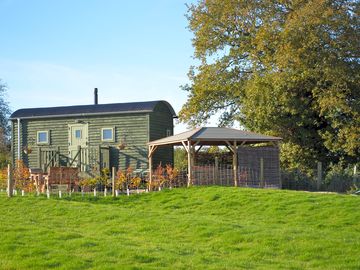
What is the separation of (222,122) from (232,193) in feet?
44.6

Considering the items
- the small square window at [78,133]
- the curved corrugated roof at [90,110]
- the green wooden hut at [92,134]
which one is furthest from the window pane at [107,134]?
the small square window at [78,133]

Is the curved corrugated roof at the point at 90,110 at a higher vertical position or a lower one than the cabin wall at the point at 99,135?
higher

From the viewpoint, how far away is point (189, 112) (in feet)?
106

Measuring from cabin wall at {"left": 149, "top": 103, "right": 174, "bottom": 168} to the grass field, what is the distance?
26.7ft

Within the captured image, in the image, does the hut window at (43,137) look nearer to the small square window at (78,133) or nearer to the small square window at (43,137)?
the small square window at (43,137)

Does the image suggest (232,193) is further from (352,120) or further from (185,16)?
(185,16)

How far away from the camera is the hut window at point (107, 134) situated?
29.1 m

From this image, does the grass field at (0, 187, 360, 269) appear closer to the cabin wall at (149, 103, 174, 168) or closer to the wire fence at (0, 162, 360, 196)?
the wire fence at (0, 162, 360, 196)

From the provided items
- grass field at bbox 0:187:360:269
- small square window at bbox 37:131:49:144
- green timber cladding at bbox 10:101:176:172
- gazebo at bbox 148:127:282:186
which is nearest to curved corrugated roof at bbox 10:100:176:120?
green timber cladding at bbox 10:101:176:172

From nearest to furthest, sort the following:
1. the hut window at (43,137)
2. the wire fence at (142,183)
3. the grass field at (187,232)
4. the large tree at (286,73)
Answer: the grass field at (187,232)
the wire fence at (142,183)
the large tree at (286,73)
the hut window at (43,137)

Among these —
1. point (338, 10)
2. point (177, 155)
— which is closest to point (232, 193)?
point (338, 10)

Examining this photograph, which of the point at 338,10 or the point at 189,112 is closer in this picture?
the point at 338,10

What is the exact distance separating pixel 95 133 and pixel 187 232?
16078mm

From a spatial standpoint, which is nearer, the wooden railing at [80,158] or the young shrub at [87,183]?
the young shrub at [87,183]
